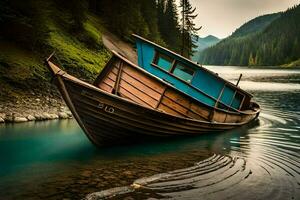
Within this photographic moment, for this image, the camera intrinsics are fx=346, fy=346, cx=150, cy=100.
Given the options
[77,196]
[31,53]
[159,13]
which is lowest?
[77,196]

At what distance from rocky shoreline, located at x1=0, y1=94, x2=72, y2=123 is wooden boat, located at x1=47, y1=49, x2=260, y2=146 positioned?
5.00m

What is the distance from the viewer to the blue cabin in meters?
18.3

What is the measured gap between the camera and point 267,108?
30.2 m

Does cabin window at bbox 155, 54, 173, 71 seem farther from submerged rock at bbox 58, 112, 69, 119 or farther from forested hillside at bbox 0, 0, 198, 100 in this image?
forested hillside at bbox 0, 0, 198, 100

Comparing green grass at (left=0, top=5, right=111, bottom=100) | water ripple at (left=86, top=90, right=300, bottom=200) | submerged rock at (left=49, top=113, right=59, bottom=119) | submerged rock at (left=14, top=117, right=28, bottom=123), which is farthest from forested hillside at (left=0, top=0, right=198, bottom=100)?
water ripple at (left=86, top=90, right=300, bottom=200)

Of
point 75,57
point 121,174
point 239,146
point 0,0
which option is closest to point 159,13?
point 75,57

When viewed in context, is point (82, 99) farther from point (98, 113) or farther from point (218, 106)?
point (218, 106)

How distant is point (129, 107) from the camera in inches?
581

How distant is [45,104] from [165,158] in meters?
11.0

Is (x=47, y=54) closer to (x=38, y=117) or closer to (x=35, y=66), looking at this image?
(x=35, y=66)

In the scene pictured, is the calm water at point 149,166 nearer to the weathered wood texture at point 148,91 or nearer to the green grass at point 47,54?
the weathered wood texture at point 148,91

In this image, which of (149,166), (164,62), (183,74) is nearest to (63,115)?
(164,62)

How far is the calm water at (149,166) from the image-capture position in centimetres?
957

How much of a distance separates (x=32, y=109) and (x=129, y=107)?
8.43 metres
